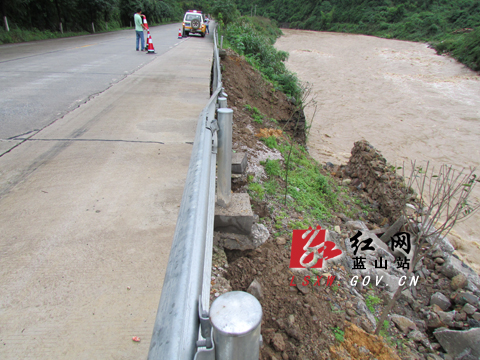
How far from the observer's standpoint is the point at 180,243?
0.96 meters

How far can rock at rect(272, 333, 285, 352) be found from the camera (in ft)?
7.30

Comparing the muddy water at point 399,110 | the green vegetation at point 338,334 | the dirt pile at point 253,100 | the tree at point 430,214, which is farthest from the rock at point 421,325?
the dirt pile at point 253,100

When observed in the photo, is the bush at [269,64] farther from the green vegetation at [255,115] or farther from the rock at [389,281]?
the rock at [389,281]

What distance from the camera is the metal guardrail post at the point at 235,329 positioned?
77 centimetres

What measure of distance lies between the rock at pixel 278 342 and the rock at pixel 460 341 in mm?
1898

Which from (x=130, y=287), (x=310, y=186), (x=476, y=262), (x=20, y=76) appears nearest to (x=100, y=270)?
(x=130, y=287)

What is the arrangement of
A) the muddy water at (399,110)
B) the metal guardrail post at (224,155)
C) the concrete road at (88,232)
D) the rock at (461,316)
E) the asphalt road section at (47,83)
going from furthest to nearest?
the muddy water at (399,110)
the asphalt road section at (47,83)
the rock at (461,316)
the metal guardrail post at (224,155)
the concrete road at (88,232)

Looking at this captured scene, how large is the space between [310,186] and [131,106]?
352 cm

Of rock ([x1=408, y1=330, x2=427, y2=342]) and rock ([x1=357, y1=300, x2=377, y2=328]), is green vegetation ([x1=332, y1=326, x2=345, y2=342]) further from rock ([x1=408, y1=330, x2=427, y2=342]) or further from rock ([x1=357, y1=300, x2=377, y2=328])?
rock ([x1=408, y1=330, x2=427, y2=342])

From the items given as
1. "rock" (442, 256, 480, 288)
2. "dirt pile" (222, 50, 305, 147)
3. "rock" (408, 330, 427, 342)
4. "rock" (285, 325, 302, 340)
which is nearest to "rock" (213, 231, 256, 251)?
"rock" (285, 325, 302, 340)

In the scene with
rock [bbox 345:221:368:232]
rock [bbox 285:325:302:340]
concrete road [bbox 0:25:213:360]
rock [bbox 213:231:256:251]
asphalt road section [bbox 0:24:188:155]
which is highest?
asphalt road section [bbox 0:24:188:155]

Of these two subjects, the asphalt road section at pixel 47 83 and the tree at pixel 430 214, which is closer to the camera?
the tree at pixel 430 214

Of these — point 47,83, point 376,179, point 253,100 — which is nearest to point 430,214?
point 376,179

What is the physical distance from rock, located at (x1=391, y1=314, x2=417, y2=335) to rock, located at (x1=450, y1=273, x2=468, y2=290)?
1203mm
